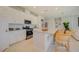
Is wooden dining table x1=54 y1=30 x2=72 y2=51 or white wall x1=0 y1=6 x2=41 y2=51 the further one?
wooden dining table x1=54 y1=30 x2=72 y2=51

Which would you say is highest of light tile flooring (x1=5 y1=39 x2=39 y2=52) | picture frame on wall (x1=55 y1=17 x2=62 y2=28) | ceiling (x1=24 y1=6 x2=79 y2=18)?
ceiling (x1=24 y1=6 x2=79 y2=18)

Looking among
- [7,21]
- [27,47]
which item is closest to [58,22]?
[27,47]

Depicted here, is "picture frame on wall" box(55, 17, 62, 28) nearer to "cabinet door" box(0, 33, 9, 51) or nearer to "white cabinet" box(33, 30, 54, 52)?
"white cabinet" box(33, 30, 54, 52)

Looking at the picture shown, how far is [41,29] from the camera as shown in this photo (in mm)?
2324

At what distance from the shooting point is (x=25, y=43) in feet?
7.45

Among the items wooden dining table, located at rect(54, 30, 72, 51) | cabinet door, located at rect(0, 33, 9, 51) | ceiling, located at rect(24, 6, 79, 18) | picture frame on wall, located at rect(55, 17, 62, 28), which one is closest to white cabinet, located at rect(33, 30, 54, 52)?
wooden dining table, located at rect(54, 30, 72, 51)

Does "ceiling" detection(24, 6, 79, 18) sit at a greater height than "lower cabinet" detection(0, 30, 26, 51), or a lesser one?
greater

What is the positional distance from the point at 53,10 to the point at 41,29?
15.6 inches

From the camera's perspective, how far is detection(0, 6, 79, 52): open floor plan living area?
2.23 meters

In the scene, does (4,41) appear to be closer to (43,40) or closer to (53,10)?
(43,40)

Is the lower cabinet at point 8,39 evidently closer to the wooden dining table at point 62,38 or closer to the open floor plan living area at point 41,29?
the open floor plan living area at point 41,29

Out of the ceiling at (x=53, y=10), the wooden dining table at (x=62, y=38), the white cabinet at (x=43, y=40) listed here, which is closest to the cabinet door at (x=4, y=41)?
the white cabinet at (x=43, y=40)
